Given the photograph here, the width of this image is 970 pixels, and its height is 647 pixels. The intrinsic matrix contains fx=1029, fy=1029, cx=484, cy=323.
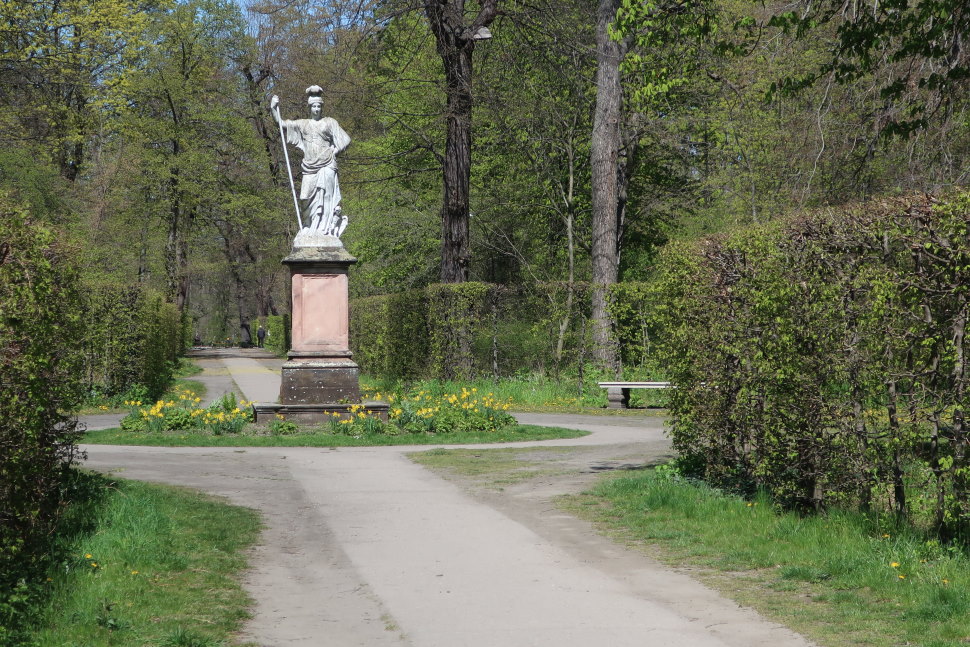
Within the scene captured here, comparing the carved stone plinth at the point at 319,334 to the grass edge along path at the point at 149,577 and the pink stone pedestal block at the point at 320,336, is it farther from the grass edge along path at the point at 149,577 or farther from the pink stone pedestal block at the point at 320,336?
the grass edge along path at the point at 149,577

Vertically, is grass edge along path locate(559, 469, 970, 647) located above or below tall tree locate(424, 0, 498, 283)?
below

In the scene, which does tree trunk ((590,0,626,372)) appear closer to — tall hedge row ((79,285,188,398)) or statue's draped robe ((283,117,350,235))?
statue's draped robe ((283,117,350,235))

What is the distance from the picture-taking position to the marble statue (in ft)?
57.0

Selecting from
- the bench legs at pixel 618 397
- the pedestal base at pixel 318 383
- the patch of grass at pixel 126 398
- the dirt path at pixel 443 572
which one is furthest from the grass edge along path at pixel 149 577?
the bench legs at pixel 618 397

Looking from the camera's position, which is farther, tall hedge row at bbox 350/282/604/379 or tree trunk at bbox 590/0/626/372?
tree trunk at bbox 590/0/626/372

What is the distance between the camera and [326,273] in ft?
55.4

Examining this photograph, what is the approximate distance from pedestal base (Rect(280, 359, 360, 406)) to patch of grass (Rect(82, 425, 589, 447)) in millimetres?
986

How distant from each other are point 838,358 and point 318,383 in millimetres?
10821

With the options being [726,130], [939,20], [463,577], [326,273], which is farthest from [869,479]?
[726,130]

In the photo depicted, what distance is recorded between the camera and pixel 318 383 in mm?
16578

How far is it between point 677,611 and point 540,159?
24.3 meters

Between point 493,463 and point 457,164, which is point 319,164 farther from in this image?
point 493,463

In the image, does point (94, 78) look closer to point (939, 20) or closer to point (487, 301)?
point (487, 301)

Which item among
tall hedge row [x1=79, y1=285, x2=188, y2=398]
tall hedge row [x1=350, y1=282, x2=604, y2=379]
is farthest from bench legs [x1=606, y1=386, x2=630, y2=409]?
tall hedge row [x1=79, y1=285, x2=188, y2=398]
